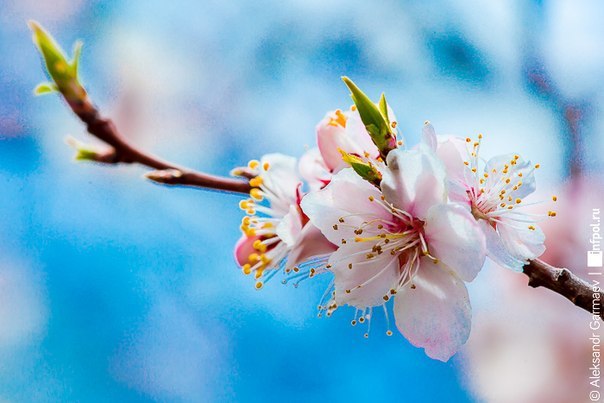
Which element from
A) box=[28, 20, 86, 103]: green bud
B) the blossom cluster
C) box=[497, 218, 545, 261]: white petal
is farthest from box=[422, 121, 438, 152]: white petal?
box=[28, 20, 86, 103]: green bud

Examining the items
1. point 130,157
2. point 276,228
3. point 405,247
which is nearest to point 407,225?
point 405,247

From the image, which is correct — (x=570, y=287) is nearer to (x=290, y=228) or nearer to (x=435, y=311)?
(x=435, y=311)

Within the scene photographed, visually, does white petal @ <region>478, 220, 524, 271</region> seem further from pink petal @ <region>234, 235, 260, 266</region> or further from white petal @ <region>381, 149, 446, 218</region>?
pink petal @ <region>234, 235, 260, 266</region>

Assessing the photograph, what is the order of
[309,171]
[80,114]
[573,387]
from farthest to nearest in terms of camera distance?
[573,387]
[309,171]
[80,114]

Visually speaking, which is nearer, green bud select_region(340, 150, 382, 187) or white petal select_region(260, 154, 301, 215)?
green bud select_region(340, 150, 382, 187)

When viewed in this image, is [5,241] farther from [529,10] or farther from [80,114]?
[529,10]

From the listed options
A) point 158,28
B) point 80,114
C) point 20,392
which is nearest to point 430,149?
point 80,114

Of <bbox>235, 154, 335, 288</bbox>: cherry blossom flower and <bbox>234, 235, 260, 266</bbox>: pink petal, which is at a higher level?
<bbox>235, 154, 335, 288</bbox>: cherry blossom flower
